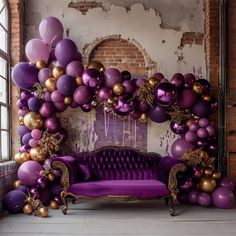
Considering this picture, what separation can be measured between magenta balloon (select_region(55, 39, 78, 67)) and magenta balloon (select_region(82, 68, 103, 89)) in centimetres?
35

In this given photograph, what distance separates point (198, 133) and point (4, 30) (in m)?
3.47

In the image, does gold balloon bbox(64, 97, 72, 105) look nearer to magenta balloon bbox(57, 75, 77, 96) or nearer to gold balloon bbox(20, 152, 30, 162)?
magenta balloon bbox(57, 75, 77, 96)

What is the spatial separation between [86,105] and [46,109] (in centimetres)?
65

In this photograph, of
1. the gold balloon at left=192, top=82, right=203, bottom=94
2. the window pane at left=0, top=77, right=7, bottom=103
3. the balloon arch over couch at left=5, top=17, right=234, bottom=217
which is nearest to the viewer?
the balloon arch over couch at left=5, top=17, right=234, bottom=217

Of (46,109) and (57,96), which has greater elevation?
(57,96)

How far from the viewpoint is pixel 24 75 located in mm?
5367

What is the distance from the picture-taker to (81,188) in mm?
4938

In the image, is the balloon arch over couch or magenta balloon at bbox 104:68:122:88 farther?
magenta balloon at bbox 104:68:122:88

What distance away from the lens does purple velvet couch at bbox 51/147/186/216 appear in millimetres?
4918

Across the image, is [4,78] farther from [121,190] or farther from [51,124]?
[121,190]

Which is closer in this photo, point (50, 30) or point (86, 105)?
point (50, 30)

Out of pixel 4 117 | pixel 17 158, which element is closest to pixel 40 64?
pixel 4 117

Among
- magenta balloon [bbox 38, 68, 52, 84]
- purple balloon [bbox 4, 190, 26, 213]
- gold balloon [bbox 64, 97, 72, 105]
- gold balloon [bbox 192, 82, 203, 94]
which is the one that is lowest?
purple balloon [bbox 4, 190, 26, 213]

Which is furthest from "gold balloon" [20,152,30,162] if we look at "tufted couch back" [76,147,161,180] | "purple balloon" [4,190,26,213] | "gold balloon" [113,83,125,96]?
"gold balloon" [113,83,125,96]
